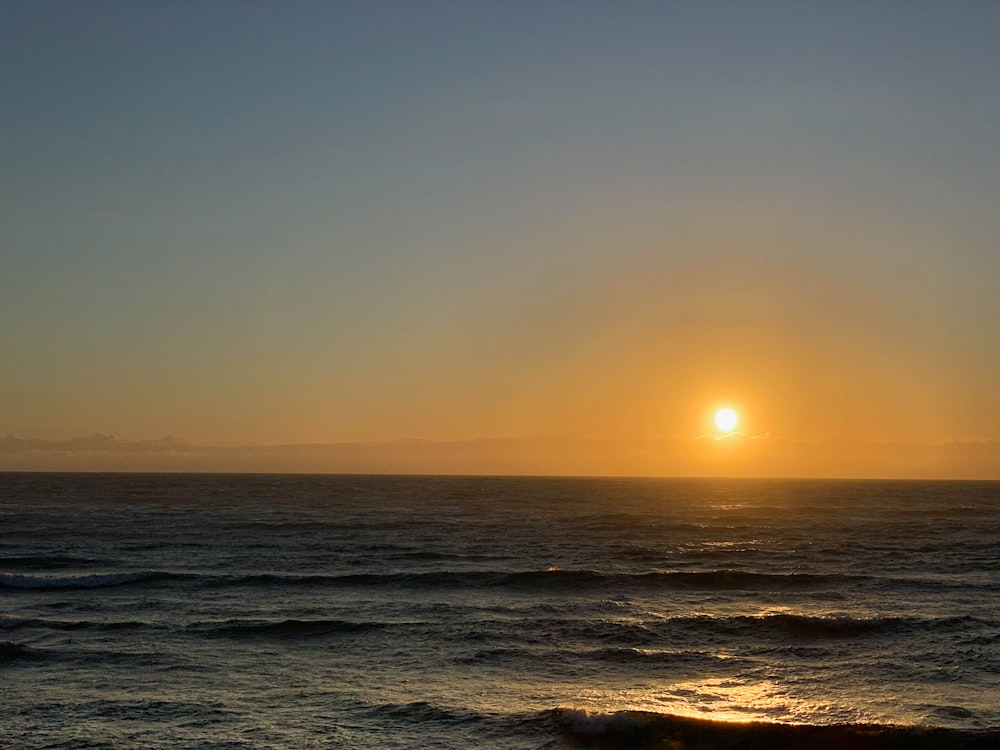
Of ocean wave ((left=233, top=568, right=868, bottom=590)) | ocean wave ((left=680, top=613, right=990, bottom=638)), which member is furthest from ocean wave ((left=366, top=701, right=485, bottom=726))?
ocean wave ((left=233, top=568, right=868, bottom=590))

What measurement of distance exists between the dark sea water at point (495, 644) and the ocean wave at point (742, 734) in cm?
5

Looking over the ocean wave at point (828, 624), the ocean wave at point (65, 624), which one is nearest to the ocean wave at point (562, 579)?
the ocean wave at point (828, 624)

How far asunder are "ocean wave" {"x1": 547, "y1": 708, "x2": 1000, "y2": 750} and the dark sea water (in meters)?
0.05

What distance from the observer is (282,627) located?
25406 mm

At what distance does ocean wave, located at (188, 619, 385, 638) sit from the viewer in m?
24.7

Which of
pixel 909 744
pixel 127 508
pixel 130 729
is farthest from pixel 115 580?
pixel 127 508

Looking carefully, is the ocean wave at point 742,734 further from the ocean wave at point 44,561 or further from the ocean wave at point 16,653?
the ocean wave at point 44,561

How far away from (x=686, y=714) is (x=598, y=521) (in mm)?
52405

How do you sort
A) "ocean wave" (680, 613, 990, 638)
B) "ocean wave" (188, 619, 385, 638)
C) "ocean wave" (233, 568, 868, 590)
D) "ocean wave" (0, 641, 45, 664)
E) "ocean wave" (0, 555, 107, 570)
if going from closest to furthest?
"ocean wave" (0, 641, 45, 664) < "ocean wave" (188, 619, 385, 638) < "ocean wave" (680, 613, 990, 638) < "ocean wave" (233, 568, 868, 590) < "ocean wave" (0, 555, 107, 570)

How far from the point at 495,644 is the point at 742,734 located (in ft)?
29.5

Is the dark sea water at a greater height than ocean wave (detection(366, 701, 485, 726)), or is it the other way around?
ocean wave (detection(366, 701, 485, 726))

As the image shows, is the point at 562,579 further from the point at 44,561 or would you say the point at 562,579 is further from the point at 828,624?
the point at 44,561

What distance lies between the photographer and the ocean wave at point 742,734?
15523mm

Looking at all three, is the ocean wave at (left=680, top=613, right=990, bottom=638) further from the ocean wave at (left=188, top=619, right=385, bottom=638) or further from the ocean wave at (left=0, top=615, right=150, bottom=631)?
the ocean wave at (left=0, top=615, right=150, bottom=631)
